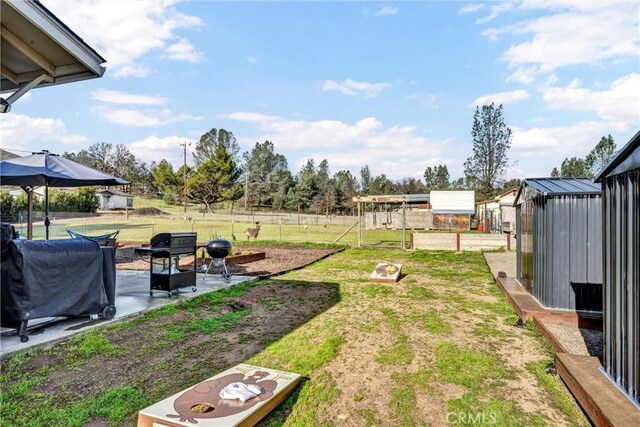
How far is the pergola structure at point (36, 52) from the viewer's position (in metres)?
3.61

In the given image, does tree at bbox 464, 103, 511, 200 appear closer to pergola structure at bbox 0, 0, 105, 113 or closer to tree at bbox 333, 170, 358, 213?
tree at bbox 333, 170, 358, 213

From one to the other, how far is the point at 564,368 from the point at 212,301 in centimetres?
498

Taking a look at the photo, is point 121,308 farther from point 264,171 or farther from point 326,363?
point 264,171

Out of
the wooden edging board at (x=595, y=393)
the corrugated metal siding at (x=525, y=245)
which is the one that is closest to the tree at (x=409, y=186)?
the corrugated metal siding at (x=525, y=245)

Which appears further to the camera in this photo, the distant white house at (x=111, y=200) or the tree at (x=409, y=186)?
the tree at (x=409, y=186)

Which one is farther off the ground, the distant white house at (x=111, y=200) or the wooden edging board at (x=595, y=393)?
the distant white house at (x=111, y=200)

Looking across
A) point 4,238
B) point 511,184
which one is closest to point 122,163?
point 511,184

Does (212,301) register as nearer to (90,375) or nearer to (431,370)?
(90,375)

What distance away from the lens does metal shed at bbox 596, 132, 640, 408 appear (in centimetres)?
231

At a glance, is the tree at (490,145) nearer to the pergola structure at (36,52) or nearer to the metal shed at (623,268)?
the metal shed at (623,268)

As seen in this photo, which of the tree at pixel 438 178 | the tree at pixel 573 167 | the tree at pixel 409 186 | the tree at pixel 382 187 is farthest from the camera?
the tree at pixel 438 178

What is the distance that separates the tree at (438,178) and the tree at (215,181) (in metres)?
32.9

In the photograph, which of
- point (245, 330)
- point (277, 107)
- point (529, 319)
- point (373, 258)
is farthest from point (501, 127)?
point (245, 330)

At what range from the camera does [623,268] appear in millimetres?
2525
